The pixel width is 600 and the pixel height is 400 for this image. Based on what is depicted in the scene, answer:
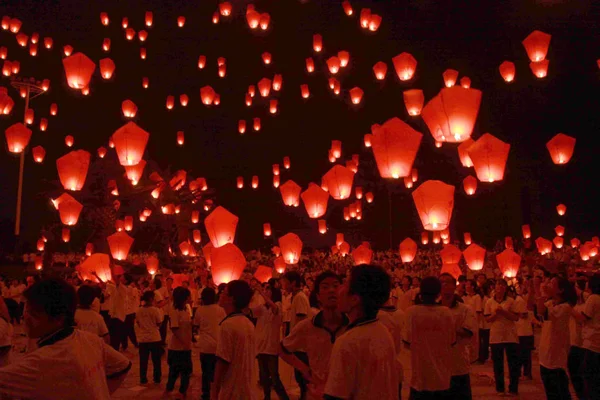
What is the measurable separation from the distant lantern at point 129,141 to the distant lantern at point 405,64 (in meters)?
5.54

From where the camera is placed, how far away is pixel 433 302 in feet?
15.4

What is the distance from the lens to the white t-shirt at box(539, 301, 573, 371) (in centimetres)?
575

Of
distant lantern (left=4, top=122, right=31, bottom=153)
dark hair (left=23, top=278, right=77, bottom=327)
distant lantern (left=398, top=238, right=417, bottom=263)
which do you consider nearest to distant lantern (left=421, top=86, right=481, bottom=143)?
dark hair (left=23, top=278, right=77, bottom=327)

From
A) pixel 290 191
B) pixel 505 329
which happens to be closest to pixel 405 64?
pixel 290 191

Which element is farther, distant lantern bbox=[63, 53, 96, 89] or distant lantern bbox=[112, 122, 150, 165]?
distant lantern bbox=[63, 53, 96, 89]

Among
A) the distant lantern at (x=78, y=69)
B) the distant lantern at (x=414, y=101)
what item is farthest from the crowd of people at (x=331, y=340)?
the distant lantern at (x=78, y=69)

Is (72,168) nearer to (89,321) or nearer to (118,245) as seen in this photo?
(118,245)

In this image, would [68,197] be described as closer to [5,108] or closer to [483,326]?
[5,108]

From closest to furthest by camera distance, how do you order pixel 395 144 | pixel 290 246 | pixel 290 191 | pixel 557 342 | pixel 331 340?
1. pixel 331 340
2. pixel 557 342
3. pixel 395 144
4. pixel 290 246
5. pixel 290 191

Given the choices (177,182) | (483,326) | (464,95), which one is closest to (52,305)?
(464,95)

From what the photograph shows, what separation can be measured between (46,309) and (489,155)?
7.18m

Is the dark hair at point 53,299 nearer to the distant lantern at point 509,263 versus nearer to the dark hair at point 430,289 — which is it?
the dark hair at point 430,289

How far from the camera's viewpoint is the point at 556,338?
5.75 meters

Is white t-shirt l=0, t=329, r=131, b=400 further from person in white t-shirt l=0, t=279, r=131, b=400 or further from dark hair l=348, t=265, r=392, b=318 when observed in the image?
dark hair l=348, t=265, r=392, b=318
